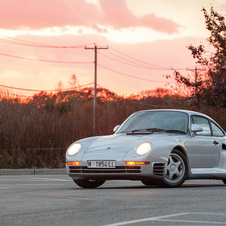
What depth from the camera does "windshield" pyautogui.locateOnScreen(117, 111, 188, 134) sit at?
32.4 feet

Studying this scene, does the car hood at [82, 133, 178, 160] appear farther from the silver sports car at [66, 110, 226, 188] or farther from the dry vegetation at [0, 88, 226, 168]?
the dry vegetation at [0, 88, 226, 168]

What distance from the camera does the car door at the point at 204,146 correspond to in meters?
9.66

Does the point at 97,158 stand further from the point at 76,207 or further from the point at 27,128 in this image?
the point at 27,128

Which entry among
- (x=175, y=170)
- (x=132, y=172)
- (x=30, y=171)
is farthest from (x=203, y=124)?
(x=30, y=171)

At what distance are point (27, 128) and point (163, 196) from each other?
48.9ft

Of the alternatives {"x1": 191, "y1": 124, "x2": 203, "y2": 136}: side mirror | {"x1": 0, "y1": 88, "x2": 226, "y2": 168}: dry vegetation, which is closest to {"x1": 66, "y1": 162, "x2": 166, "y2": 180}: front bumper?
{"x1": 191, "y1": 124, "x2": 203, "y2": 136}: side mirror

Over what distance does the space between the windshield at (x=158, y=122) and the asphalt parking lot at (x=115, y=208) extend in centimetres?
169

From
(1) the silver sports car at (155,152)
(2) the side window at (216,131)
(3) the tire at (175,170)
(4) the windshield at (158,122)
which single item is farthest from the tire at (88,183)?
(2) the side window at (216,131)

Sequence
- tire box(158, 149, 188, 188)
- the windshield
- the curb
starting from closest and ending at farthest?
tire box(158, 149, 188, 188), the windshield, the curb

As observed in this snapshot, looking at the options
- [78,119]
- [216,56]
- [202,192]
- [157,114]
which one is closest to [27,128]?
[78,119]

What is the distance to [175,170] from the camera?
916 centimetres

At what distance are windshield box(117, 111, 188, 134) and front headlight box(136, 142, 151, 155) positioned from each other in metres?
0.97

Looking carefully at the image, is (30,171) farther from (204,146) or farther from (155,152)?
(155,152)

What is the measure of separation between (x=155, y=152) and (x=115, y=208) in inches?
103
